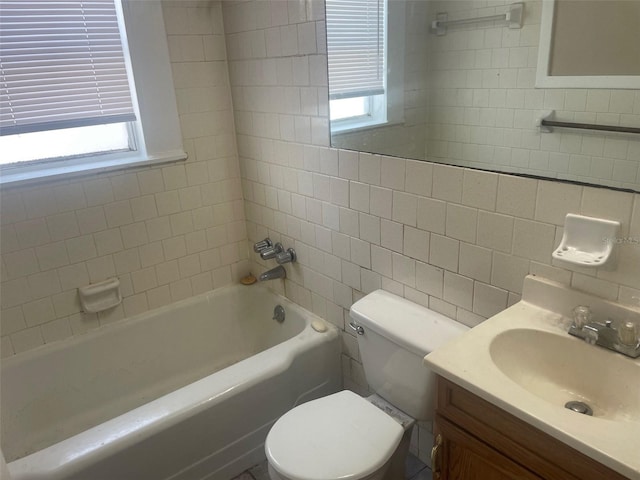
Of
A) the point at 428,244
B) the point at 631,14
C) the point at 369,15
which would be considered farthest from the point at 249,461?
the point at 631,14

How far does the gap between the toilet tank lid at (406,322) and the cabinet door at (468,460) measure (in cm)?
30

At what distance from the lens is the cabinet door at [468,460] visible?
3.59ft

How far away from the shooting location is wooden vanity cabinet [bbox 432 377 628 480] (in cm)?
96

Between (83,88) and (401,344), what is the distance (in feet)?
5.34

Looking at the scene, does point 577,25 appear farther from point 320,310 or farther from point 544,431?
point 320,310

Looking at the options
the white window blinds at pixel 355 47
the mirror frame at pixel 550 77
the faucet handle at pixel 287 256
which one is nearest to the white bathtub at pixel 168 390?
the faucet handle at pixel 287 256

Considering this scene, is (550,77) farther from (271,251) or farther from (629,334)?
(271,251)

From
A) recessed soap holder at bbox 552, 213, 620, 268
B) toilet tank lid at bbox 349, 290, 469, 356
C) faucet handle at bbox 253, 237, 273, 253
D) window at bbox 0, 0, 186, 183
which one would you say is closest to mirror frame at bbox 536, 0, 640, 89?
recessed soap holder at bbox 552, 213, 620, 268

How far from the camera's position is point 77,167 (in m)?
2.04

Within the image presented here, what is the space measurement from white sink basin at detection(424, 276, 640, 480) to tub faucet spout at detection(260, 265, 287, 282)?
1254 mm

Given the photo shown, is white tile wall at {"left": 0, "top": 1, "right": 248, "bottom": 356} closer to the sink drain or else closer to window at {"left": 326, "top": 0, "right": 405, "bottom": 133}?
window at {"left": 326, "top": 0, "right": 405, "bottom": 133}

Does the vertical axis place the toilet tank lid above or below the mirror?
below

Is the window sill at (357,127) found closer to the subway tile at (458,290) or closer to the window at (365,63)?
the window at (365,63)

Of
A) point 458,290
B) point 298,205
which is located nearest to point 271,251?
point 298,205
